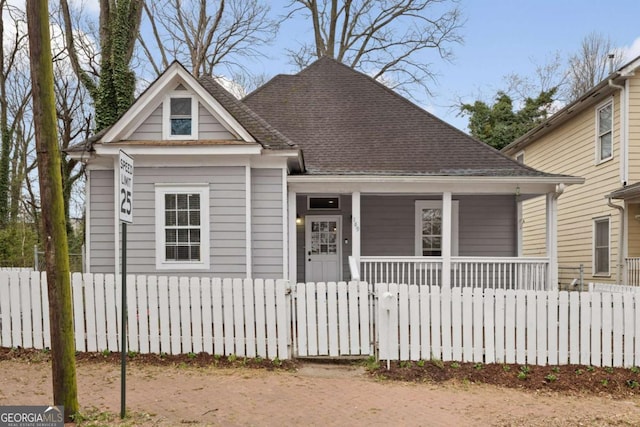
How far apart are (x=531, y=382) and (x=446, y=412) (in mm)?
1732

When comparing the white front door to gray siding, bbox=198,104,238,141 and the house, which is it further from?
gray siding, bbox=198,104,238,141

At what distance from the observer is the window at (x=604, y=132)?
13141 mm

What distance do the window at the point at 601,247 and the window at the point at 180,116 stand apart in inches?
440

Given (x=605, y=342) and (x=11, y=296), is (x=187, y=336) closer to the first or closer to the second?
(x=11, y=296)

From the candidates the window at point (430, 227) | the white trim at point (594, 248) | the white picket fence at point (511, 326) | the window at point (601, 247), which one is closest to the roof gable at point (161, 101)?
the white picket fence at point (511, 326)

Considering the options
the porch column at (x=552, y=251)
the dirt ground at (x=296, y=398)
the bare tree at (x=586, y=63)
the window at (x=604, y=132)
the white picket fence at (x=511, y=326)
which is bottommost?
the dirt ground at (x=296, y=398)

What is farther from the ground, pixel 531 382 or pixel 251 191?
pixel 251 191

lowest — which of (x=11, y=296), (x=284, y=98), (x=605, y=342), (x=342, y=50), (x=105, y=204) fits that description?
(x=605, y=342)

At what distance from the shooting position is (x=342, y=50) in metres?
23.7

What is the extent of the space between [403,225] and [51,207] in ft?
30.6

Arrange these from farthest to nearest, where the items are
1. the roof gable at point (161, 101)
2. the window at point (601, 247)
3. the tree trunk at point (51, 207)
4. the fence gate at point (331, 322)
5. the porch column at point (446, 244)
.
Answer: the window at point (601, 247) → the porch column at point (446, 244) → the roof gable at point (161, 101) → the fence gate at point (331, 322) → the tree trunk at point (51, 207)

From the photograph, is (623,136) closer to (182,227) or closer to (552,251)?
(552,251)

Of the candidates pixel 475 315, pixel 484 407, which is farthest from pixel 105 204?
pixel 484 407

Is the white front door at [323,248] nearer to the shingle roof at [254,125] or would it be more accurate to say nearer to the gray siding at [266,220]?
the gray siding at [266,220]
